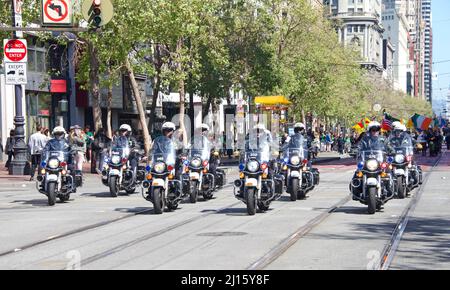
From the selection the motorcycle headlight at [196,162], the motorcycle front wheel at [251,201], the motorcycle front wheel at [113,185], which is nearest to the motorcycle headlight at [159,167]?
the motorcycle front wheel at [251,201]

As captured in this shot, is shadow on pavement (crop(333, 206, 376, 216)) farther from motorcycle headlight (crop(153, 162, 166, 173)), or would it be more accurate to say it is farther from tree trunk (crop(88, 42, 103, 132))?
tree trunk (crop(88, 42, 103, 132))

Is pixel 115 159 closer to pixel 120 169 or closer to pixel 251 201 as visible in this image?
pixel 120 169

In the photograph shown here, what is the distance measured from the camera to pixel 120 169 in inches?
878

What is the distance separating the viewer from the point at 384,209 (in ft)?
59.3

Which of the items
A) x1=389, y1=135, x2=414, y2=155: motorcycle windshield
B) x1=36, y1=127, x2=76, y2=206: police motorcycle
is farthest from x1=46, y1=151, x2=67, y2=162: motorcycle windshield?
x1=389, y1=135, x2=414, y2=155: motorcycle windshield

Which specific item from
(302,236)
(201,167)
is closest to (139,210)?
(201,167)

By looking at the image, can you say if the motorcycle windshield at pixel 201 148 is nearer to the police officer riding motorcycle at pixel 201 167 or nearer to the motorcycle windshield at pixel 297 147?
the police officer riding motorcycle at pixel 201 167

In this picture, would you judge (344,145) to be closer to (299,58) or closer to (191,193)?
(299,58)

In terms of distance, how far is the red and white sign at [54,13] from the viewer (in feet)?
79.8

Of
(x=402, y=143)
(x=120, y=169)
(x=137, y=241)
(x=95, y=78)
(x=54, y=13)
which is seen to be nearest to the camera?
(x=137, y=241)

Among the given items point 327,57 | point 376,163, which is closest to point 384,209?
point 376,163

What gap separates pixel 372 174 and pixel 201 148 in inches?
180

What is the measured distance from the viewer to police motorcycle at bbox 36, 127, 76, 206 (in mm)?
19391

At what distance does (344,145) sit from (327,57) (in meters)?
10.2
